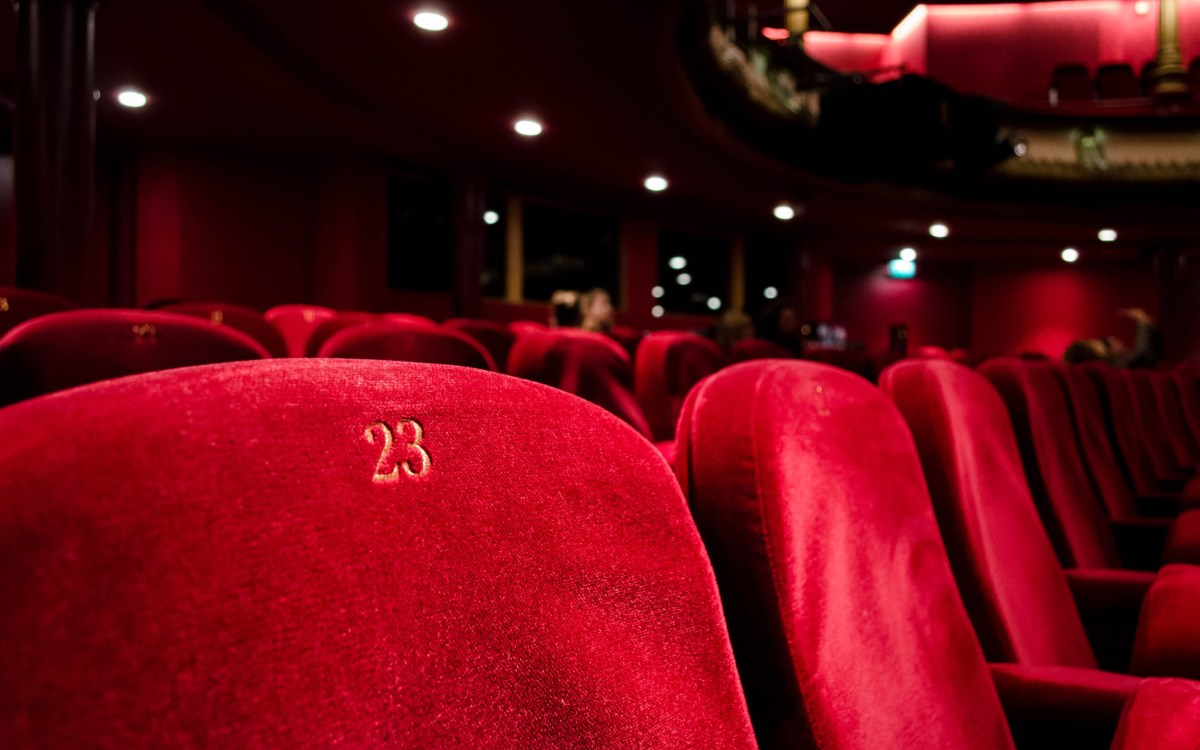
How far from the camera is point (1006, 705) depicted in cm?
97

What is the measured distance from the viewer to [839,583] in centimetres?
71

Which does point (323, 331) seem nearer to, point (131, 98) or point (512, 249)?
point (131, 98)

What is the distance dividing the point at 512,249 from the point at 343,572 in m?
9.28

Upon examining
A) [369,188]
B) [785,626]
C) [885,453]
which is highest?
[369,188]

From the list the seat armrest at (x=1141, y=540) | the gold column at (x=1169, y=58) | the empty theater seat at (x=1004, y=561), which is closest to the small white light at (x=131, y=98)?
the empty theater seat at (x=1004, y=561)

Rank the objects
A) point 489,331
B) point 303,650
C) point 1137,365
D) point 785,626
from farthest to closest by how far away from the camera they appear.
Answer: point 1137,365 < point 489,331 < point 785,626 < point 303,650

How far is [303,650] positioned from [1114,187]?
449 inches

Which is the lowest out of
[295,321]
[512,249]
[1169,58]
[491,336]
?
[491,336]

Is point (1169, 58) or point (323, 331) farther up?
point (1169, 58)

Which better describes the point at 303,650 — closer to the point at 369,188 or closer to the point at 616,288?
the point at 369,188

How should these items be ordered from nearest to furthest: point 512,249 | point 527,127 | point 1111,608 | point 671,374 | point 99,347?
point 99,347 < point 1111,608 < point 671,374 < point 527,127 < point 512,249

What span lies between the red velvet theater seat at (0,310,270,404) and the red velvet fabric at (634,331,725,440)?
5.84 feet

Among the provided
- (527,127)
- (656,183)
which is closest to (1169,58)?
(656,183)

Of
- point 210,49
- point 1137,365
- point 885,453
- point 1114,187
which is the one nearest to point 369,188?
point 210,49
